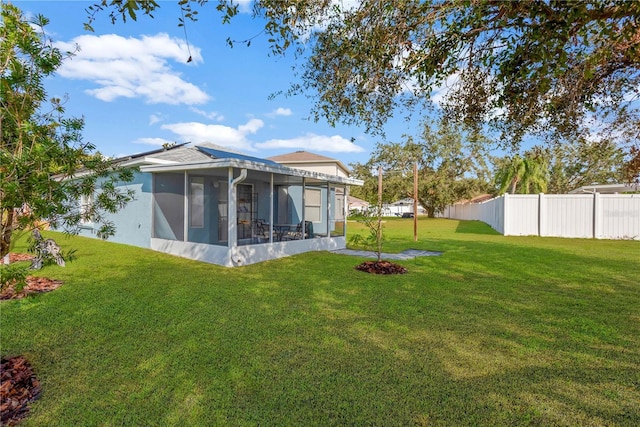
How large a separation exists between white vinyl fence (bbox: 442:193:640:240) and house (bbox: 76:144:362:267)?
1045 cm

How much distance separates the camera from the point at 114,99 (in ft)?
39.3

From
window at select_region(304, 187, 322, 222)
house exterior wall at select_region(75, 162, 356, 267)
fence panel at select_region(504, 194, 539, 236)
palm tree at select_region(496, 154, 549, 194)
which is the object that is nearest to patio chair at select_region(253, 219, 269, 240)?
house exterior wall at select_region(75, 162, 356, 267)

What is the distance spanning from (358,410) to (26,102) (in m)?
3.99

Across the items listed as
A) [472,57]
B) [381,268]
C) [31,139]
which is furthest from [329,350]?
[381,268]

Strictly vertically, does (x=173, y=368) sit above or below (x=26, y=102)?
below

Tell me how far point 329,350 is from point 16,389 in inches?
118

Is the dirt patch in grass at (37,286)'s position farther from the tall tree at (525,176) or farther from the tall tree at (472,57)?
the tall tree at (525,176)

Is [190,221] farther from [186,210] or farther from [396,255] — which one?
[396,255]

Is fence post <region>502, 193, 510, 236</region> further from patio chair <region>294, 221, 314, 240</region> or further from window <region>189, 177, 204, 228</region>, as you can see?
window <region>189, 177, 204, 228</region>

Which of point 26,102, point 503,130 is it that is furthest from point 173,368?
point 503,130

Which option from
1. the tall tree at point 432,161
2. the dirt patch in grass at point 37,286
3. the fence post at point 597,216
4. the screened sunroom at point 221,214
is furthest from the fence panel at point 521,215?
the tall tree at point 432,161

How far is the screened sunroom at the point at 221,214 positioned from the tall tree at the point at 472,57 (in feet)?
13.7

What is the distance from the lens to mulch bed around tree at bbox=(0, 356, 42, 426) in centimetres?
273

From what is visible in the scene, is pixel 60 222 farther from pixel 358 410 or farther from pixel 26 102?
pixel 358 410
